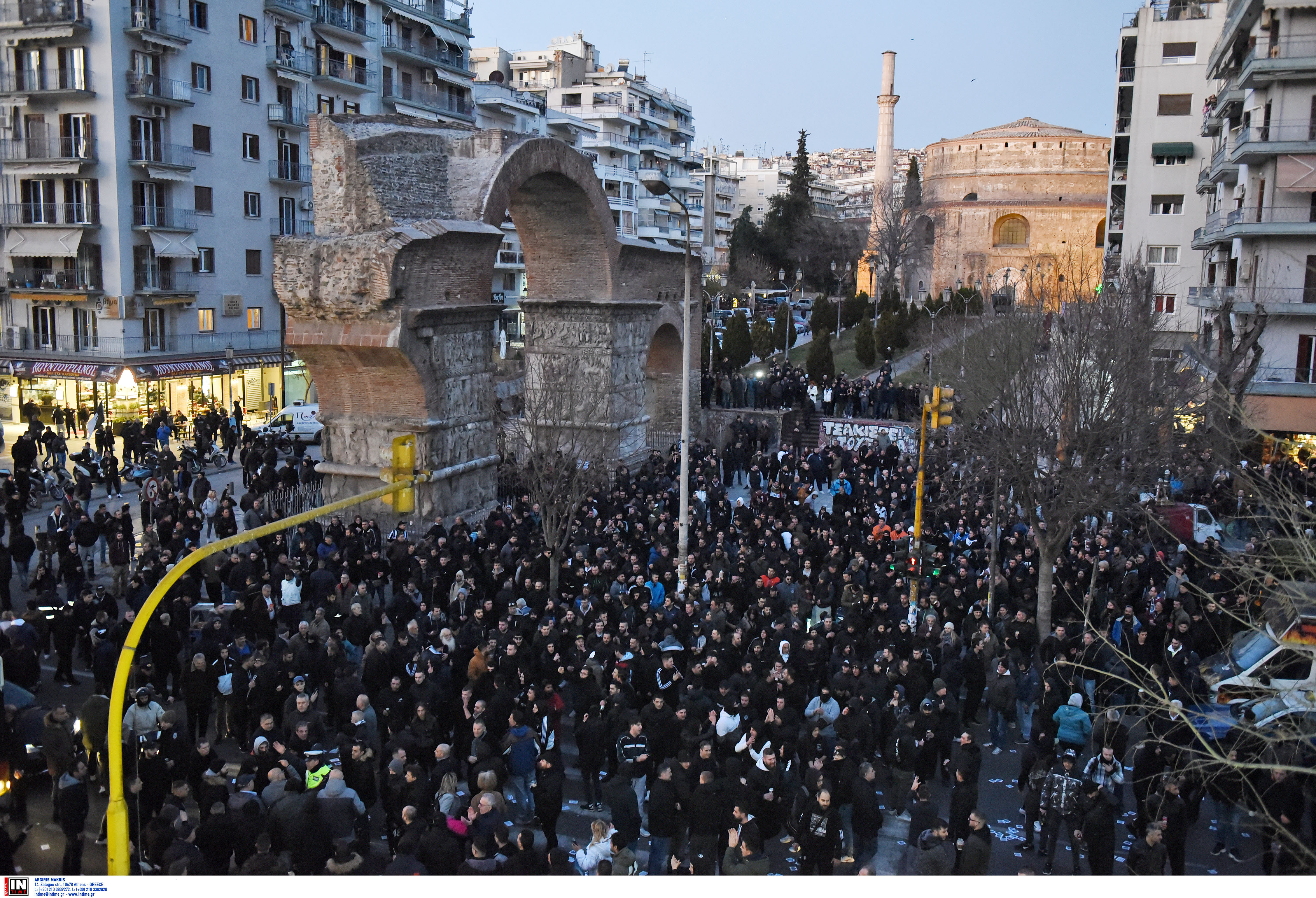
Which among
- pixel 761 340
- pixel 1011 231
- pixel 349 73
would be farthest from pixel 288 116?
pixel 1011 231

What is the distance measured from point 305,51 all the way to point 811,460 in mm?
25647

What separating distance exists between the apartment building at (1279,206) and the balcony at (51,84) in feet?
108

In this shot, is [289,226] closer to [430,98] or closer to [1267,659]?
[430,98]

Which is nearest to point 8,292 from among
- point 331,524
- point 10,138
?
point 10,138

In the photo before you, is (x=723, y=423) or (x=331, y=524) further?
(x=723, y=423)

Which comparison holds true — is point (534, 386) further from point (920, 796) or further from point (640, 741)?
point (920, 796)

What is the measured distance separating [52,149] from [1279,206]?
115 ft

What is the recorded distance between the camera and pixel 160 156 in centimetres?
3338

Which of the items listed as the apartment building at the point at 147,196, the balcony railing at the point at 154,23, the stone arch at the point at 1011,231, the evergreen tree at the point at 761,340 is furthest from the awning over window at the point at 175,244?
the stone arch at the point at 1011,231

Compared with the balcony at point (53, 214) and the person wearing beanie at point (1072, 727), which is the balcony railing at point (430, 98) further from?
the person wearing beanie at point (1072, 727)

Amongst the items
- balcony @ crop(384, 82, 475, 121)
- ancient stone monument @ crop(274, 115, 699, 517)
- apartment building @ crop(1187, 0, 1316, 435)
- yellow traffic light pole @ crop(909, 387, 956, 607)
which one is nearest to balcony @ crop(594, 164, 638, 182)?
balcony @ crop(384, 82, 475, 121)

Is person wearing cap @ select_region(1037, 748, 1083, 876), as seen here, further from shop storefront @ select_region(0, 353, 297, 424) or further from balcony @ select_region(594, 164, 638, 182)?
balcony @ select_region(594, 164, 638, 182)

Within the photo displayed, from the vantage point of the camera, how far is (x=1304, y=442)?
88.5 feet

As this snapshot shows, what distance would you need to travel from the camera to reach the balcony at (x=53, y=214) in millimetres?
32281
